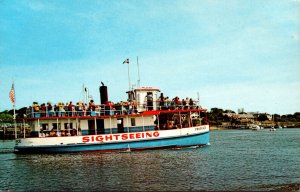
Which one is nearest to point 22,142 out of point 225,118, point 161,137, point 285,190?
point 161,137

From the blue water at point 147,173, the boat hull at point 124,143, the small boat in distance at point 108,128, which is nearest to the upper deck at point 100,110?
the small boat in distance at point 108,128

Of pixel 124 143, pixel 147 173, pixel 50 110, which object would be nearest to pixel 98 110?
pixel 124 143

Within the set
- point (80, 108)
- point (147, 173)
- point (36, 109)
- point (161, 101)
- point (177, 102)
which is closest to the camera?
point (147, 173)

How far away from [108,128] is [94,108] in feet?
7.84

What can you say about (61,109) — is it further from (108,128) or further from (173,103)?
(173,103)

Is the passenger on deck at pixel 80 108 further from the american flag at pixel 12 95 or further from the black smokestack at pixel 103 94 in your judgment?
the american flag at pixel 12 95

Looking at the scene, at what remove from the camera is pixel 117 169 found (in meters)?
24.2

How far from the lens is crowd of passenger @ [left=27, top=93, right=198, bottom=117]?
114ft

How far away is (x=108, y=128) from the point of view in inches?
1433

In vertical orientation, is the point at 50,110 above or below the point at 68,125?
above

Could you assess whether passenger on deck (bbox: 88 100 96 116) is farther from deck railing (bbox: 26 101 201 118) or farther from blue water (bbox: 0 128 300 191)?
blue water (bbox: 0 128 300 191)

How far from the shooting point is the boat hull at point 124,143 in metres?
34.2

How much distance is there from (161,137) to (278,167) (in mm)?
13251

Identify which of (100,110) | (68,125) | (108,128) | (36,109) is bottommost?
(108,128)
